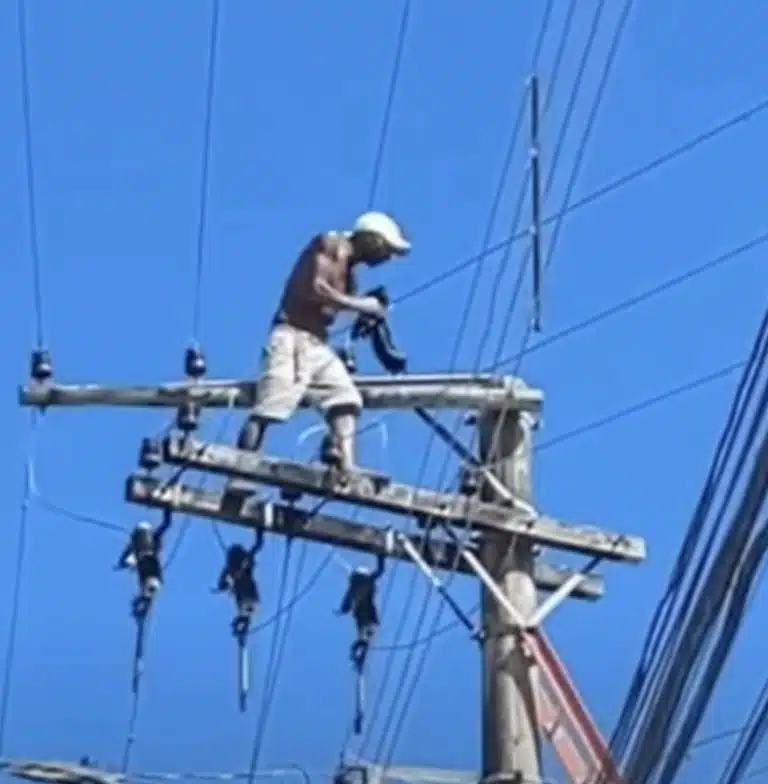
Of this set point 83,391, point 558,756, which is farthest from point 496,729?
point 83,391

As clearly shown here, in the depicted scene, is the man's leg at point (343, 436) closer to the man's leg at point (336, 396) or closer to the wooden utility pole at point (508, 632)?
the man's leg at point (336, 396)

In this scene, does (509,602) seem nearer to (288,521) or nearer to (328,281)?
(288,521)

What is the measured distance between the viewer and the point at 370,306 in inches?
798

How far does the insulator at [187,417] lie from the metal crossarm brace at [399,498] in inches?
8.0

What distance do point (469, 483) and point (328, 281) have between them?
1376 mm

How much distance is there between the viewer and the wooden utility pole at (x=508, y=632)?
19.7 meters

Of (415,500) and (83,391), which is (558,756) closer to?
(415,500)

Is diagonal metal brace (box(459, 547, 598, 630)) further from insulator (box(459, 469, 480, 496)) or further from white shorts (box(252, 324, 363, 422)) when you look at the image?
white shorts (box(252, 324, 363, 422))

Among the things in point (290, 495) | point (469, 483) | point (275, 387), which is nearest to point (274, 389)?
point (275, 387)

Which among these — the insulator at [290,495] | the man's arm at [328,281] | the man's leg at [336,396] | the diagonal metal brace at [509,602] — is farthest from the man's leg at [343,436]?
the diagonal metal brace at [509,602]

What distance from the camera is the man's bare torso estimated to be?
20.2 metres

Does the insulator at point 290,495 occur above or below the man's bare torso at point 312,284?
below

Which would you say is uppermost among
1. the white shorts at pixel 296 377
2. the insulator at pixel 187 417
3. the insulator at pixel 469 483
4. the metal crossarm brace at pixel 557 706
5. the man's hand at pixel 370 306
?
the man's hand at pixel 370 306

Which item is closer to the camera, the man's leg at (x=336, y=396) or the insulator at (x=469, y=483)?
the man's leg at (x=336, y=396)
